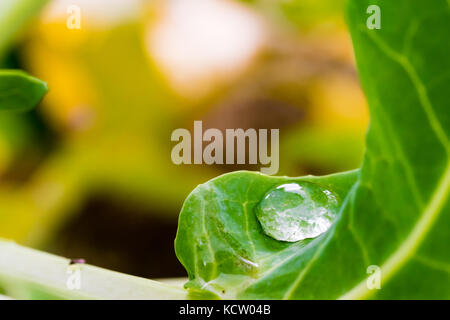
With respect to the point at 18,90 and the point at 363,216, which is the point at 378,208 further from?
the point at 18,90

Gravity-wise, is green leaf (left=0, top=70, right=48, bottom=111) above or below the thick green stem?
below

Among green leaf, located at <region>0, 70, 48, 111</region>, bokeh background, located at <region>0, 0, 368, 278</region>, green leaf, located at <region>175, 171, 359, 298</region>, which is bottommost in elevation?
green leaf, located at <region>175, 171, 359, 298</region>

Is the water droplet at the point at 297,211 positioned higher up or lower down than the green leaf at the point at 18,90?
lower down

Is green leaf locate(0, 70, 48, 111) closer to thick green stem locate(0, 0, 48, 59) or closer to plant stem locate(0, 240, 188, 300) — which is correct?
plant stem locate(0, 240, 188, 300)

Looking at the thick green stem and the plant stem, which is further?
the thick green stem

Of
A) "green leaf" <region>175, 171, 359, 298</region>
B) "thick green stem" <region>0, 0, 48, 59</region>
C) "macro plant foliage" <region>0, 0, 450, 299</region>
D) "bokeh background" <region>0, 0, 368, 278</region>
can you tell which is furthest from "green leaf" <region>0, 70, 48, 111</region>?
"bokeh background" <region>0, 0, 368, 278</region>

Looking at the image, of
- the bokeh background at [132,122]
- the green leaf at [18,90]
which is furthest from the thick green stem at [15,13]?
the green leaf at [18,90]

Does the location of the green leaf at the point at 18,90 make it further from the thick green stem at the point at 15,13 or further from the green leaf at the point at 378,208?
the thick green stem at the point at 15,13
